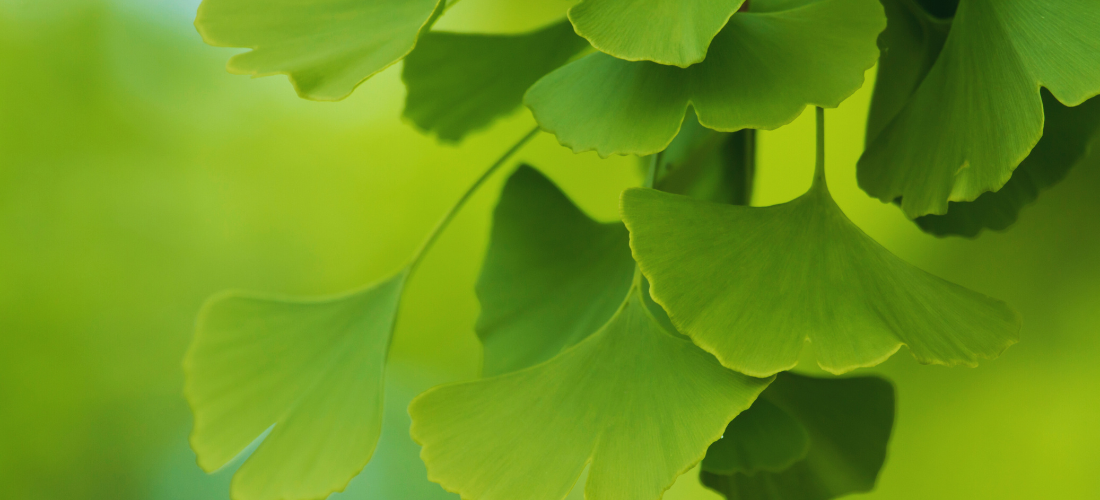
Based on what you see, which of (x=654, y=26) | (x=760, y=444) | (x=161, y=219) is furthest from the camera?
(x=161, y=219)

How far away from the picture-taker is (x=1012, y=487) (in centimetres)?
49

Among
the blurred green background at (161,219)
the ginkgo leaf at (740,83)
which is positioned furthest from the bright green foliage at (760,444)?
the blurred green background at (161,219)

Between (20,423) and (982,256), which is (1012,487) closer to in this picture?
(982,256)

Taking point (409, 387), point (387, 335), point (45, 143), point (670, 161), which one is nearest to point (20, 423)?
point (45, 143)

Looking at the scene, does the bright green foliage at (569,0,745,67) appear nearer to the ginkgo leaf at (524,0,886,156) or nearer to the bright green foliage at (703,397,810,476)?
the ginkgo leaf at (524,0,886,156)

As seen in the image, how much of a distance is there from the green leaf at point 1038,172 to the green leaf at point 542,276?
185mm

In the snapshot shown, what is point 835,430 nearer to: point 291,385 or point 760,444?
point 760,444

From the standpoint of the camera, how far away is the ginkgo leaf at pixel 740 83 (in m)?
0.26

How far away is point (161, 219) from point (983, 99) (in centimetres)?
104

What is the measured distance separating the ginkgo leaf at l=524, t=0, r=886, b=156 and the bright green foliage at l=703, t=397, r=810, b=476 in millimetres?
165

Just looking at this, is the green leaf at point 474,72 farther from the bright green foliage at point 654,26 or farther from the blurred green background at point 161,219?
the blurred green background at point 161,219

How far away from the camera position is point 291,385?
39 cm

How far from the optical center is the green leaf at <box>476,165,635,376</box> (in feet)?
1.40

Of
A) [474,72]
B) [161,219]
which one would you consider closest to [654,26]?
[474,72]
